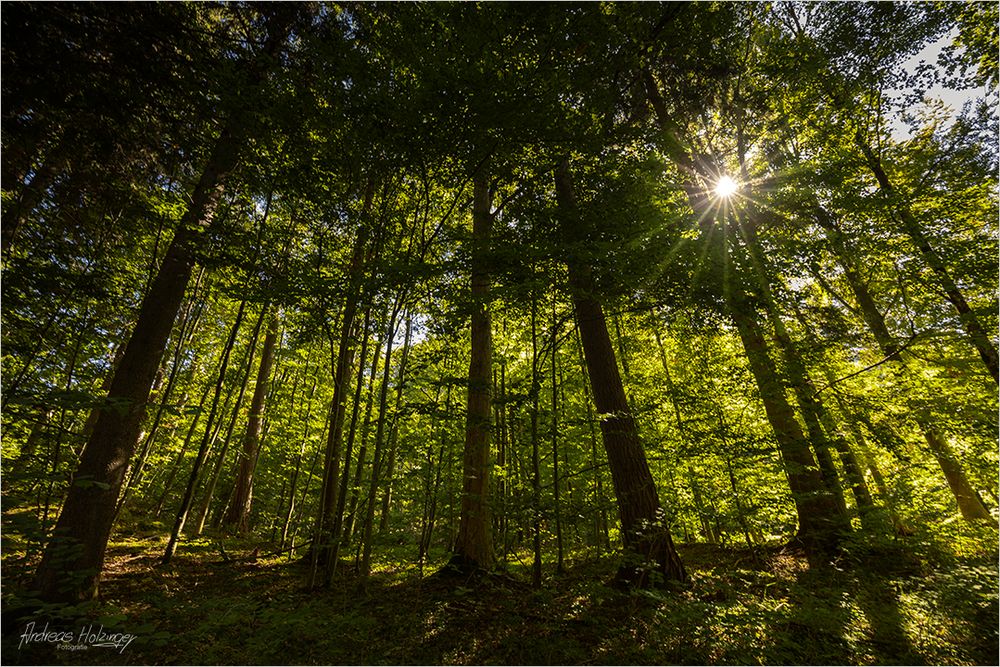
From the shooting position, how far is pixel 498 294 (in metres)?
5.21

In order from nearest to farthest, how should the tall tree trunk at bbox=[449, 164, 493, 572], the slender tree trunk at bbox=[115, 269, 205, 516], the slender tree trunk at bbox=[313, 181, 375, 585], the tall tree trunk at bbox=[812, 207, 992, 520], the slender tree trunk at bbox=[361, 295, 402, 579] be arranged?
the slender tree trunk at bbox=[361, 295, 402, 579], the slender tree trunk at bbox=[313, 181, 375, 585], the tall tree trunk at bbox=[449, 164, 493, 572], the slender tree trunk at bbox=[115, 269, 205, 516], the tall tree trunk at bbox=[812, 207, 992, 520]

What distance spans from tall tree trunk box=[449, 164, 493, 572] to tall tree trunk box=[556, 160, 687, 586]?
4.96 feet

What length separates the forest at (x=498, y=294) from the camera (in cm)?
435

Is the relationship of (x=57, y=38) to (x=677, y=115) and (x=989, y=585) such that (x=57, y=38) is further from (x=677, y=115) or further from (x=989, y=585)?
(x=989, y=585)

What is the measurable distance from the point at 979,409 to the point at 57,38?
14.2m

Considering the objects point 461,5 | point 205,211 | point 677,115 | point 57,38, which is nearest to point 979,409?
point 677,115

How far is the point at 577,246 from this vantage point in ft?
16.9

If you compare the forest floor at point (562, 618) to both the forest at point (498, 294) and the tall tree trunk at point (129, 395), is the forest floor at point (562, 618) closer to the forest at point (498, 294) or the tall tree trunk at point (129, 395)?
the forest at point (498, 294)

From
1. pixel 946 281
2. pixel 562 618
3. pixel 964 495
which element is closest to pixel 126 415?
pixel 562 618

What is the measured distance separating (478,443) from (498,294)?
2.88 metres

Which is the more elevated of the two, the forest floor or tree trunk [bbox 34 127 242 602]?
tree trunk [bbox 34 127 242 602]

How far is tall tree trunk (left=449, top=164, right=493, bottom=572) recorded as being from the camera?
18.6ft

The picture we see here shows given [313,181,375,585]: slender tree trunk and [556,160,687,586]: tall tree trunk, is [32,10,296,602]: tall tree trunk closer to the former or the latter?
[313,181,375,585]: slender tree trunk

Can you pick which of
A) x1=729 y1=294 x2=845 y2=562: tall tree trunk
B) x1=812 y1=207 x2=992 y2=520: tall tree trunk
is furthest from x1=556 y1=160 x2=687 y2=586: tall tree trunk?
x1=812 y1=207 x2=992 y2=520: tall tree trunk
